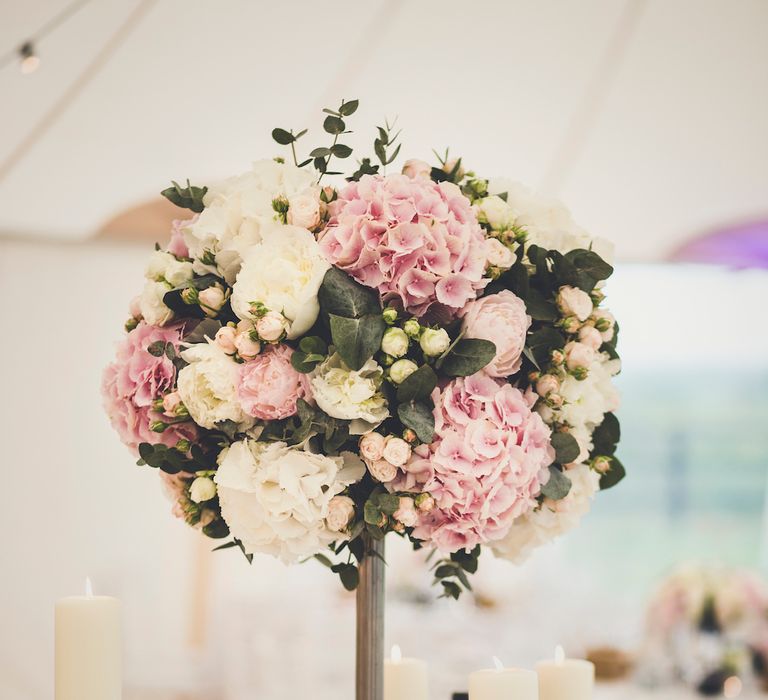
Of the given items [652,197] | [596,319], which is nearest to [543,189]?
[652,197]

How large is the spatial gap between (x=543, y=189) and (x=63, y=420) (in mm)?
1585

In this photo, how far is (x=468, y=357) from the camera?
0.88 m

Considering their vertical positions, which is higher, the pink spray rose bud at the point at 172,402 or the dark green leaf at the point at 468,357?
the dark green leaf at the point at 468,357

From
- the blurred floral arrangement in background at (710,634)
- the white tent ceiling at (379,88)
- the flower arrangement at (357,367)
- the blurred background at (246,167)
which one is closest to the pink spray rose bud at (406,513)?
the flower arrangement at (357,367)

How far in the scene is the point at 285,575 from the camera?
3.05 meters

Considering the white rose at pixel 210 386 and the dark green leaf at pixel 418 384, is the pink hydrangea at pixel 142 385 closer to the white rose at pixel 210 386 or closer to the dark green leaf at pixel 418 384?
the white rose at pixel 210 386

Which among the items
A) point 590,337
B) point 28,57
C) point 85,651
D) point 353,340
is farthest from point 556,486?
point 28,57

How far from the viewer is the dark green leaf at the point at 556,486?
0.95 meters

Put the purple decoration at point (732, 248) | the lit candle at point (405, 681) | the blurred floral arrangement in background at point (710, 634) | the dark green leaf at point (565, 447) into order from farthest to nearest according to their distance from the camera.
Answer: the purple decoration at point (732, 248), the blurred floral arrangement in background at point (710, 634), the lit candle at point (405, 681), the dark green leaf at point (565, 447)

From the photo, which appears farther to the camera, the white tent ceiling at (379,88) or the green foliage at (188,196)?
the white tent ceiling at (379,88)

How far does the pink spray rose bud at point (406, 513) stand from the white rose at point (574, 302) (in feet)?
0.80

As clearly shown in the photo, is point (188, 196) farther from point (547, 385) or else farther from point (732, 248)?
point (732, 248)

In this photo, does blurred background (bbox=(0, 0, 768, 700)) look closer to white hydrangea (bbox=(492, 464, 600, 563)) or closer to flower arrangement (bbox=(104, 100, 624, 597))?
white hydrangea (bbox=(492, 464, 600, 563))

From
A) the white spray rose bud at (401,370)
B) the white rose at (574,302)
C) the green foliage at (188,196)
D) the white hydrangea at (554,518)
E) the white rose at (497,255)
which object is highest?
the green foliage at (188,196)
